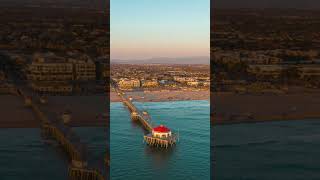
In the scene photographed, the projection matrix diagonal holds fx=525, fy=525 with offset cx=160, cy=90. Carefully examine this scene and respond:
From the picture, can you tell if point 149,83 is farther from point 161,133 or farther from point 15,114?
point 161,133

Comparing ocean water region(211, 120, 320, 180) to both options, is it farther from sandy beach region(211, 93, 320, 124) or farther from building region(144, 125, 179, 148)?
building region(144, 125, 179, 148)

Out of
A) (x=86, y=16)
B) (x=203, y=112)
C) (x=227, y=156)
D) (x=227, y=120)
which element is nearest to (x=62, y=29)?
(x=86, y=16)

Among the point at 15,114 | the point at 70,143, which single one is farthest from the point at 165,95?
the point at 70,143

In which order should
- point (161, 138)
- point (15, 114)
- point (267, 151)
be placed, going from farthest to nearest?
point (15, 114) < point (161, 138) < point (267, 151)

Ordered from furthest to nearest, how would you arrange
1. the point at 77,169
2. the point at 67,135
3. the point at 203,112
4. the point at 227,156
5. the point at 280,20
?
the point at 280,20 < the point at 203,112 < the point at 67,135 < the point at 227,156 < the point at 77,169

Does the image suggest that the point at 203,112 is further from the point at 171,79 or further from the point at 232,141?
the point at 171,79

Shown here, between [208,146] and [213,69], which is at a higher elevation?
[213,69]

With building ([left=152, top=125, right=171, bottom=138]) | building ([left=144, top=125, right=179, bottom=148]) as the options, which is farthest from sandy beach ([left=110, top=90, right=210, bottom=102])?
building ([left=144, top=125, right=179, bottom=148])
